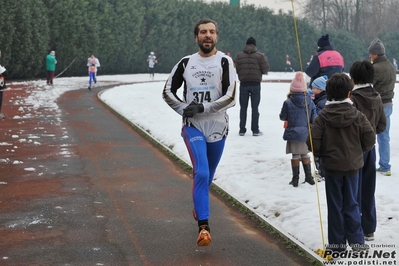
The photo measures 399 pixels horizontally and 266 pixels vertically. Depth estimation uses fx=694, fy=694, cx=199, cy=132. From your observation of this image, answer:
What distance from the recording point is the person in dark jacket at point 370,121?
6.18 m

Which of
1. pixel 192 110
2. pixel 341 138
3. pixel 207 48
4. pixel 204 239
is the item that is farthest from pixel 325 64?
pixel 204 239

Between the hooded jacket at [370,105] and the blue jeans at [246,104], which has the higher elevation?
the hooded jacket at [370,105]

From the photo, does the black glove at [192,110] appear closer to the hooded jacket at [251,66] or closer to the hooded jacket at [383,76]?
the hooded jacket at [383,76]

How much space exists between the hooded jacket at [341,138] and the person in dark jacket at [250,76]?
26.9 ft

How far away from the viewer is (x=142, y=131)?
1527cm

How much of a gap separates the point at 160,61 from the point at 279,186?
48.3 m

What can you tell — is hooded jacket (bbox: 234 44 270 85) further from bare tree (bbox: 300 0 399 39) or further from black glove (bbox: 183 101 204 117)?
bare tree (bbox: 300 0 399 39)

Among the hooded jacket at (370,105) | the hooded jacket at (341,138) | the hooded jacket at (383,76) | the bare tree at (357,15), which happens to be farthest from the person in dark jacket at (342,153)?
the bare tree at (357,15)

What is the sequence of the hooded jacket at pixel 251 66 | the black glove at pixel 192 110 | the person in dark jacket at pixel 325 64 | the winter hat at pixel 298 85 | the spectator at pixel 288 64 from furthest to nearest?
the spectator at pixel 288 64 < the hooded jacket at pixel 251 66 < the person in dark jacket at pixel 325 64 < the winter hat at pixel 298 85 < the black glove at pixel 192 110

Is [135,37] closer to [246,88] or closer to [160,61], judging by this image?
[160,61]

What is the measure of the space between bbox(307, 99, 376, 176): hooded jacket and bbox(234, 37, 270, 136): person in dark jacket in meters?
8.20

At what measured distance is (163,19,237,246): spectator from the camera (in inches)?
247

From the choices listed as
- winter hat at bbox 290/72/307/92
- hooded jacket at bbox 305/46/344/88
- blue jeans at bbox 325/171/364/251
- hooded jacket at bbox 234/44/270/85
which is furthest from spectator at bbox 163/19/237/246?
hooded jacket at bbox 234/44/270/85

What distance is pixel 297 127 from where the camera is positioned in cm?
892
